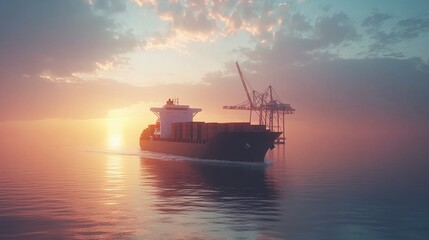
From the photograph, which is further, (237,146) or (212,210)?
(237,146)

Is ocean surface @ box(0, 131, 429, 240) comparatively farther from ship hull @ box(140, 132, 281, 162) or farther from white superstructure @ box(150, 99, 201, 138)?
white superstructure @ box(150, 99, 201, 138)

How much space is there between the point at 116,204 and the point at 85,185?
38.5 feet

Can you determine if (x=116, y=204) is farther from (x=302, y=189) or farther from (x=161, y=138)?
(x=161, y=138)

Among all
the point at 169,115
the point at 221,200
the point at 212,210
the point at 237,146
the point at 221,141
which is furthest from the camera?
the point at 169,115

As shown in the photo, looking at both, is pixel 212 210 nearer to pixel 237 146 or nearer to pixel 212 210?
pixel 212 210

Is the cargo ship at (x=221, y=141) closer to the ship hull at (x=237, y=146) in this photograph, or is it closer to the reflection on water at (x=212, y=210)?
the ship hull at (x=237, y=146)

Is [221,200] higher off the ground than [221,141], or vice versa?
[221,141]

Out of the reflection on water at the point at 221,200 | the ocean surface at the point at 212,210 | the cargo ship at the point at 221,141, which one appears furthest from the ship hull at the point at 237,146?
the ocean surface at the point at 212,210

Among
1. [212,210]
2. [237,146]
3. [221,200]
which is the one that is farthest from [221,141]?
[212,210]

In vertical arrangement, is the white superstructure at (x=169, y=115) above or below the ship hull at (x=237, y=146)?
above

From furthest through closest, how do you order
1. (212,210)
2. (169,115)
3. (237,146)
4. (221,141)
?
Answer: (169,115)
(221,141)
(237,146)
(212,210)

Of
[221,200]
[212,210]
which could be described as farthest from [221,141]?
[212,210]

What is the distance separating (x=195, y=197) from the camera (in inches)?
1042

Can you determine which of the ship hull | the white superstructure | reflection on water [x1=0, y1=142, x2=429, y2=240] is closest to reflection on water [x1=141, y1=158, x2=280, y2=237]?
reflection on water [x1=0, y1=142, x2=429, y2=240]
